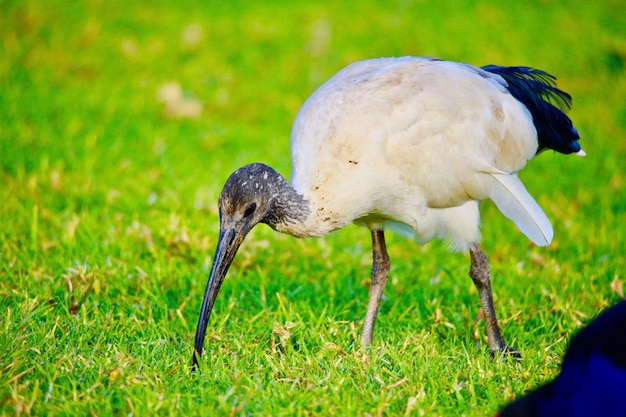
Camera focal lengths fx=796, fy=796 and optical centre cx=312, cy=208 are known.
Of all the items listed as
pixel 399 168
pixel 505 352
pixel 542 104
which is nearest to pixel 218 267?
pixel 399 168

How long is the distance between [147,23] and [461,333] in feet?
23.7

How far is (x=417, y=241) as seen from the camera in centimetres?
482

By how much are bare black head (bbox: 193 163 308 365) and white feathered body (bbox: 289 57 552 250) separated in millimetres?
120

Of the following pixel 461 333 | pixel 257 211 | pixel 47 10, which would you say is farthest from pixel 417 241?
pixel 47 10

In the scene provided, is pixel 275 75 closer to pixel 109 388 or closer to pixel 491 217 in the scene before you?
pixel 491 217

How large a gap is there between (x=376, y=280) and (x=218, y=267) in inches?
48.9

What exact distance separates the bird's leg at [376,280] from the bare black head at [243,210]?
79 cm

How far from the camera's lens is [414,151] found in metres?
4.47

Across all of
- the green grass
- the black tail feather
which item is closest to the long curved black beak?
the green grass

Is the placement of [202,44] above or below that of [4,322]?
below

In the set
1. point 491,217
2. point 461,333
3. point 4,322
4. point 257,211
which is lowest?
point 491,217

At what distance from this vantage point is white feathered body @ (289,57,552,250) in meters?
4.36

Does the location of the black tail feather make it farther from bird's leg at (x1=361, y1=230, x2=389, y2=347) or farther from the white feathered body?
bird's leg at (x1=361, y1=230, x2=389, y2=347)

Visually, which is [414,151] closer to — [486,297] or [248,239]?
[486,297]
